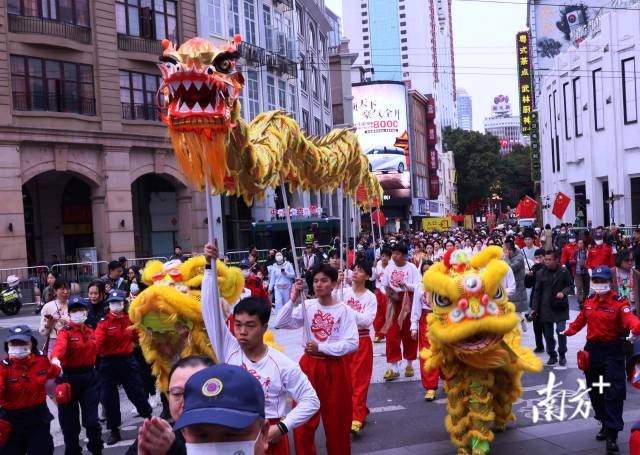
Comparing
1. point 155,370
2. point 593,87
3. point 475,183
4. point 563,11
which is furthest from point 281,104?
point 475,183

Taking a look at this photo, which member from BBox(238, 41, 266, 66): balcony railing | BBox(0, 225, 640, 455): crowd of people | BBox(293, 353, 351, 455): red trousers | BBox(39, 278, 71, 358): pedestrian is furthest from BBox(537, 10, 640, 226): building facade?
BBox(293, 353, 351, 455): red trousers

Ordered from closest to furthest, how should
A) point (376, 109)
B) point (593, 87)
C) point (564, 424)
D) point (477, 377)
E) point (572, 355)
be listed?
point (477, 377)
point (564, 424)
point (572, 355)
point (593, 87)
point (376, 109)

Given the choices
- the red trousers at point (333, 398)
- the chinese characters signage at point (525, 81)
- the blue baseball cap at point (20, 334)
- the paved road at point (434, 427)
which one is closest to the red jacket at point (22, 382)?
the blue baseball cap at point (20, 334)

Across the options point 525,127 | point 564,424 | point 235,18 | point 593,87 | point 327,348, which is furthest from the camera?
point 525,127

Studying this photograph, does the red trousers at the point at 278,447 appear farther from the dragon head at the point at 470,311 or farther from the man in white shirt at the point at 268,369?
the dragon head at the point at 470,311

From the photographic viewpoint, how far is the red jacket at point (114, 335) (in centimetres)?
730

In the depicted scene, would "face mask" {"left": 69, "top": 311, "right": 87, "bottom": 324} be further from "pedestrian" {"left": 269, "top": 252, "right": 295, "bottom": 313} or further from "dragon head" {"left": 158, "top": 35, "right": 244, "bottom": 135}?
"pedestrian" {"left": 269, "top": 252, "right": 295, "bottom": 313}

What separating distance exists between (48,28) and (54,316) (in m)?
17.0

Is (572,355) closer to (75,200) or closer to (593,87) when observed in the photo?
(75,200)

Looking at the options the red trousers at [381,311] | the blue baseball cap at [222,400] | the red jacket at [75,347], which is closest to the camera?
the blue baseball cap at [222,400]

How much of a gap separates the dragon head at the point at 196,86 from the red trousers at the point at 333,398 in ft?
6.62

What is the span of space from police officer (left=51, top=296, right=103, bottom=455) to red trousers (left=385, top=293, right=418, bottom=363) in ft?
13.0

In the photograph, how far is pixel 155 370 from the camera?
6918 millimetres

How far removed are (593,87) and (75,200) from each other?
22.5m
